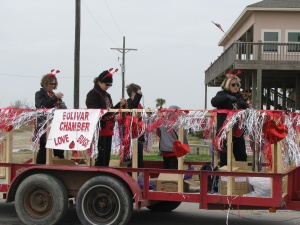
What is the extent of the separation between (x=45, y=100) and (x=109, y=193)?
6.17 feet

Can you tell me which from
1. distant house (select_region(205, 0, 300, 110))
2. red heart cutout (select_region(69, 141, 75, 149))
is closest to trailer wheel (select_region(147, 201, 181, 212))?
red heart cutout (select_region(69, 141, 75, 149))

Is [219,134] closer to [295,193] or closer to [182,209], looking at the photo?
[295,193]

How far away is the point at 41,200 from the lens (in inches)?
264

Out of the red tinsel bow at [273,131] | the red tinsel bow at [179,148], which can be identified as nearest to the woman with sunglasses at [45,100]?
the red tinsel bow at [179,148]

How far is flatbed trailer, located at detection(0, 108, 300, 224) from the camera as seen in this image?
20.0ft

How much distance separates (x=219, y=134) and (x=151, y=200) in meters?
1.20

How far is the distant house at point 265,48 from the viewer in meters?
24.3

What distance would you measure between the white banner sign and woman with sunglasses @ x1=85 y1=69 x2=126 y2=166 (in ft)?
0.71

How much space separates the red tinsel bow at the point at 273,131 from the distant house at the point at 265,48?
1680 cm

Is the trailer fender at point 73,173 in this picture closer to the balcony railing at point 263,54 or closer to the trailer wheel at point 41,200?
the trailer wheel at point 41,200

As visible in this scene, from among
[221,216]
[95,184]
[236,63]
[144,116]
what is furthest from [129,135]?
[236,63]

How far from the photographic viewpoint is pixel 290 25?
2711cm

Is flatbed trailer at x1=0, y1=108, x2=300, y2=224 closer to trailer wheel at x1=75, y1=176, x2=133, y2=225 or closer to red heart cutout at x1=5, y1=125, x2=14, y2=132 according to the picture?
trailer wheel at x1=75, y1=176, x2=133, y2=225

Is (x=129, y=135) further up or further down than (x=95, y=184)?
further up
